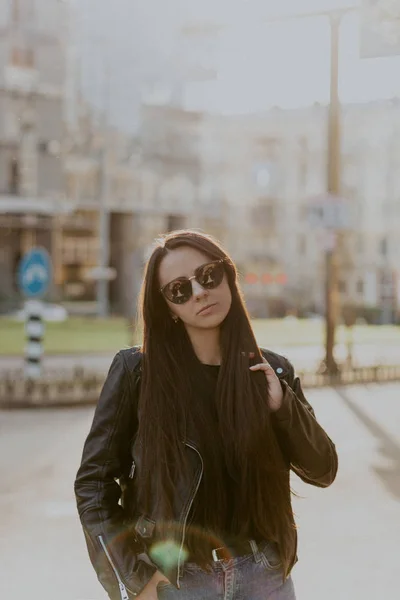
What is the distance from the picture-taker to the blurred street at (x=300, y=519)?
6.48m

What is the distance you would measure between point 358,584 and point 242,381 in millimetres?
3981

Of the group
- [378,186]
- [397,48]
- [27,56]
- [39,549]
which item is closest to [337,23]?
[397,48]

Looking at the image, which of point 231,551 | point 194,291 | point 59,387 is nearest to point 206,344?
point 194,291

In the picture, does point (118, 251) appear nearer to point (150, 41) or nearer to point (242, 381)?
point (150, 41)

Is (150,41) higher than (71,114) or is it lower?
higher

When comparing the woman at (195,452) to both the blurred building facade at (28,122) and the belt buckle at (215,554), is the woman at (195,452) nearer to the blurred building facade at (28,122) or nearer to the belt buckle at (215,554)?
the belt buckle at (215,554)

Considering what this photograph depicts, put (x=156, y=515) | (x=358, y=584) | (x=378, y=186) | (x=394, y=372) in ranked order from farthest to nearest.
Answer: (x=378, y=186) → (x=394, y=372) → (x=358, y=584) → (x=156, y=515)

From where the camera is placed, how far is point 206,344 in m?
2.98

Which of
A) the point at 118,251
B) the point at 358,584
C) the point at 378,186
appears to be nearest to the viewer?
the point at 358,584

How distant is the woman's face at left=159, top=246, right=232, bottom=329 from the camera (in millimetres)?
2951

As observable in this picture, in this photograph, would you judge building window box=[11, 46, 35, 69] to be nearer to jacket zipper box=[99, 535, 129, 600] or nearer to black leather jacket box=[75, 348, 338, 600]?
black leather jacket box=[75, 348, 338, 600]

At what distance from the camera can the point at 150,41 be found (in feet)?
180

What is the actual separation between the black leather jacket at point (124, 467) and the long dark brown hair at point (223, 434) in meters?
0.04

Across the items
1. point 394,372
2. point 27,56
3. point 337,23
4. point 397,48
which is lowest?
point 394,372
